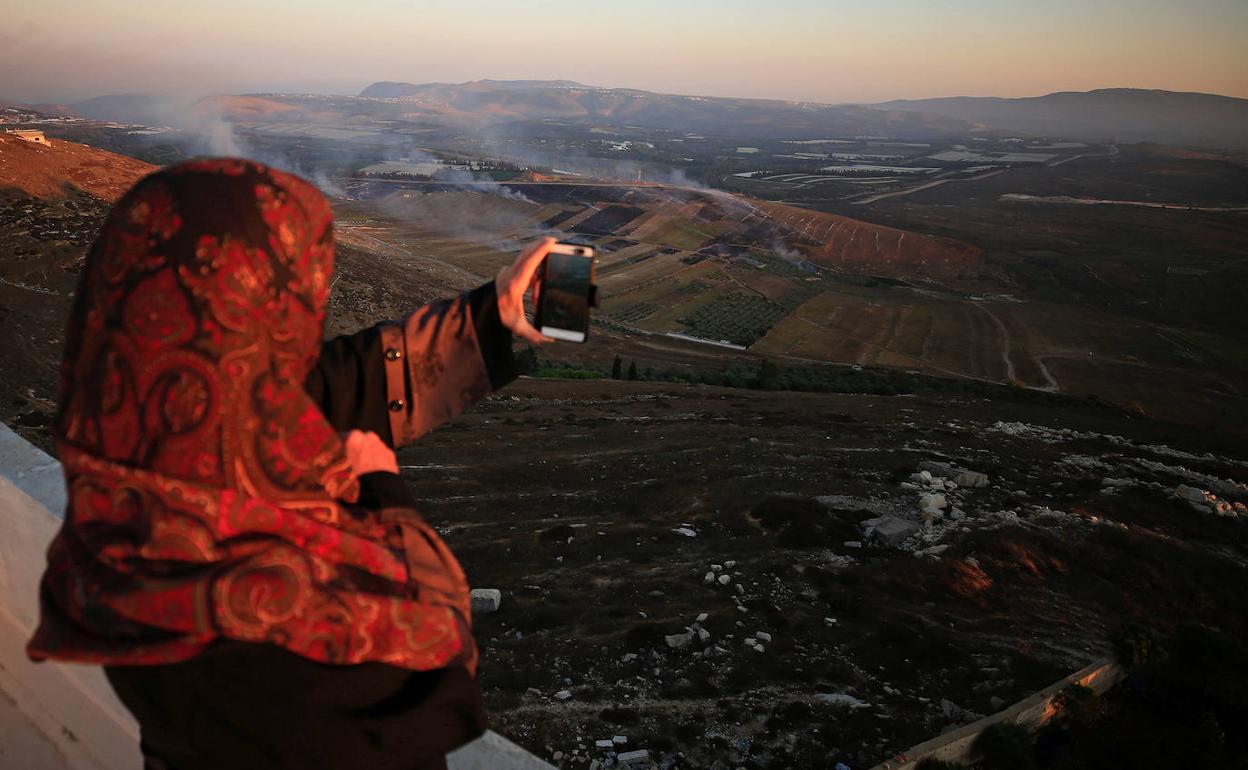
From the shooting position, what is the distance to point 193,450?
3.79ft

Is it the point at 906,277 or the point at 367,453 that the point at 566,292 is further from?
the point at 906,277

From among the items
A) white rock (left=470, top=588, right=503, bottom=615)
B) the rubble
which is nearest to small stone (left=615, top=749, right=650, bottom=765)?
white rock (left=470, top=588, right=503, bottom=615)

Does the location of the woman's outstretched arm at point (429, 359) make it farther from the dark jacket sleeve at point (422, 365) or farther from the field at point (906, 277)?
the field at point (906, 277)

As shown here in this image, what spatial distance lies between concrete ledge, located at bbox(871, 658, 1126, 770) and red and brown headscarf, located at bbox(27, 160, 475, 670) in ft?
18.2

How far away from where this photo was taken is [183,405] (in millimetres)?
1146

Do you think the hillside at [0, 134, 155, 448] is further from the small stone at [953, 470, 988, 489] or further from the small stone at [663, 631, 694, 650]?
the small stone at [953, 470, 988, 489]

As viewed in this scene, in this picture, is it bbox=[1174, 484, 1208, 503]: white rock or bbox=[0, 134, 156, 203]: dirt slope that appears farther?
bbox=[0, 134, 156, 203]: dirt slope

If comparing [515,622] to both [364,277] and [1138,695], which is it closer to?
[1138,695]

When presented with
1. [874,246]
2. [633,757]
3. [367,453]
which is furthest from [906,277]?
[367,453]

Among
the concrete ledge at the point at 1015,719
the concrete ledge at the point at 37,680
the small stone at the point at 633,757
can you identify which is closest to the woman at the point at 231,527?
the concrete ledge at the point at 37,680

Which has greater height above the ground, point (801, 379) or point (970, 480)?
point (970, 480)

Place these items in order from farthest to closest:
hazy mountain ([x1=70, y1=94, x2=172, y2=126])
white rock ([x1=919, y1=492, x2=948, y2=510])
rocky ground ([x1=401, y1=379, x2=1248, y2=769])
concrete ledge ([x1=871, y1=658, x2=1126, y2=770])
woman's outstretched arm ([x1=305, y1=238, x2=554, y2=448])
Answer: hazy mountain ([x1=70, y1=94, x2=172, y2=126])
white rock ([x1=919, y1=492, x2=948, y2=510])
rocky ground ([x1=401, y1=379, x2=1248, y2=769])
concrete ledge ([x1=871, y1=658, x2=1126, y2=770])
woman's outstretched arm ([x1=305, y1=238, x2=554, y2=448])

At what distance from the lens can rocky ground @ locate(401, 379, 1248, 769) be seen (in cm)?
668

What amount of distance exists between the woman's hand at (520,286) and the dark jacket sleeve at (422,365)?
3 centimetres
